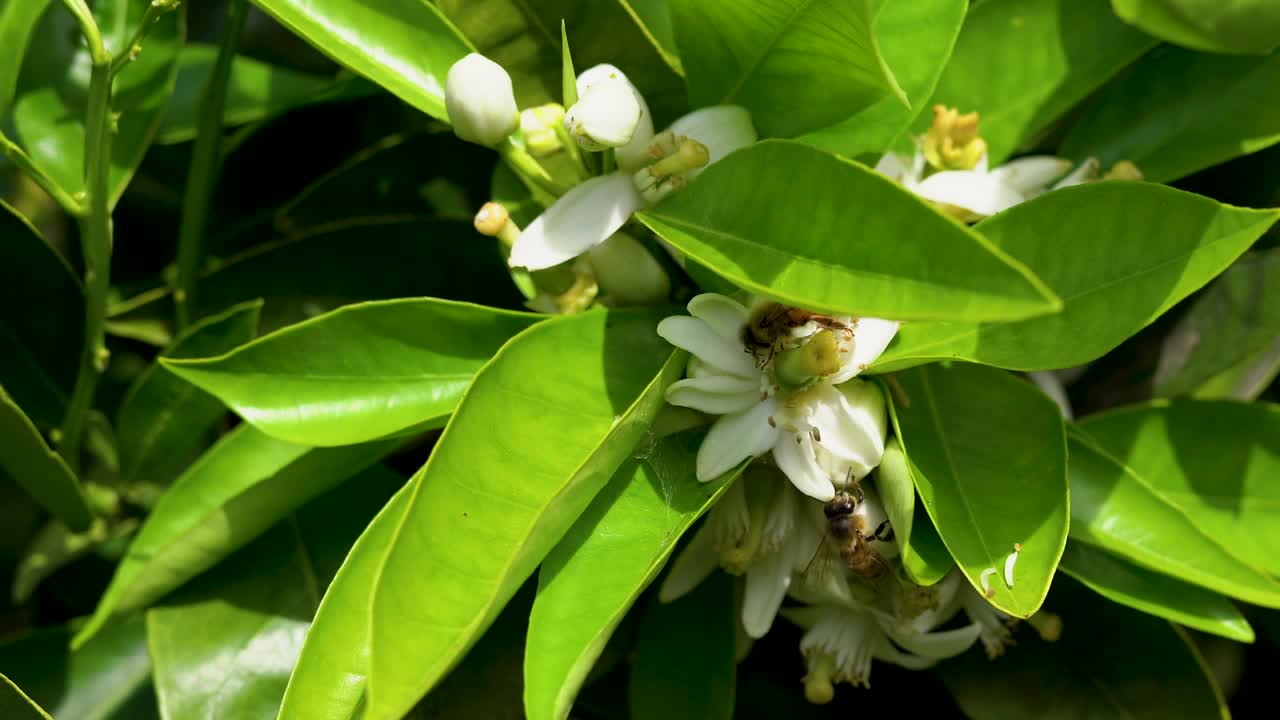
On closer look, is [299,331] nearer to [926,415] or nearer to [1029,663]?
[926,415]

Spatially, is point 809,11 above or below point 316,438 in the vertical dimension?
above

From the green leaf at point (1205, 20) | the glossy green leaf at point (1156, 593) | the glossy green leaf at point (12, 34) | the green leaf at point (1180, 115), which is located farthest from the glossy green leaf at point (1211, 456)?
the glossy green leaf at point (12, 34)

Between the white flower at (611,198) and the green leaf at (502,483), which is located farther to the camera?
the white flower at (611,198)

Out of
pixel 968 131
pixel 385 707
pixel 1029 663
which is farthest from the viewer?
A: pixel 1029 663

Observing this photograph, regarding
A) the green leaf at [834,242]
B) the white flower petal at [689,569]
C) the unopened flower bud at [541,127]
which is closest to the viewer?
the green leaf at [834,242]

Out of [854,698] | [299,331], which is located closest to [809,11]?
[299,331]

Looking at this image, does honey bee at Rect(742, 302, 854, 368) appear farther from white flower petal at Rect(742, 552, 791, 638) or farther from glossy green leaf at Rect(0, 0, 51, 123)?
glossy green leaf at Rect(0, 0, 51, 123)

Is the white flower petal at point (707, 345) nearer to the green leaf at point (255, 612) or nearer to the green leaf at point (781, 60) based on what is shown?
the green leaf at point (781, 60)
